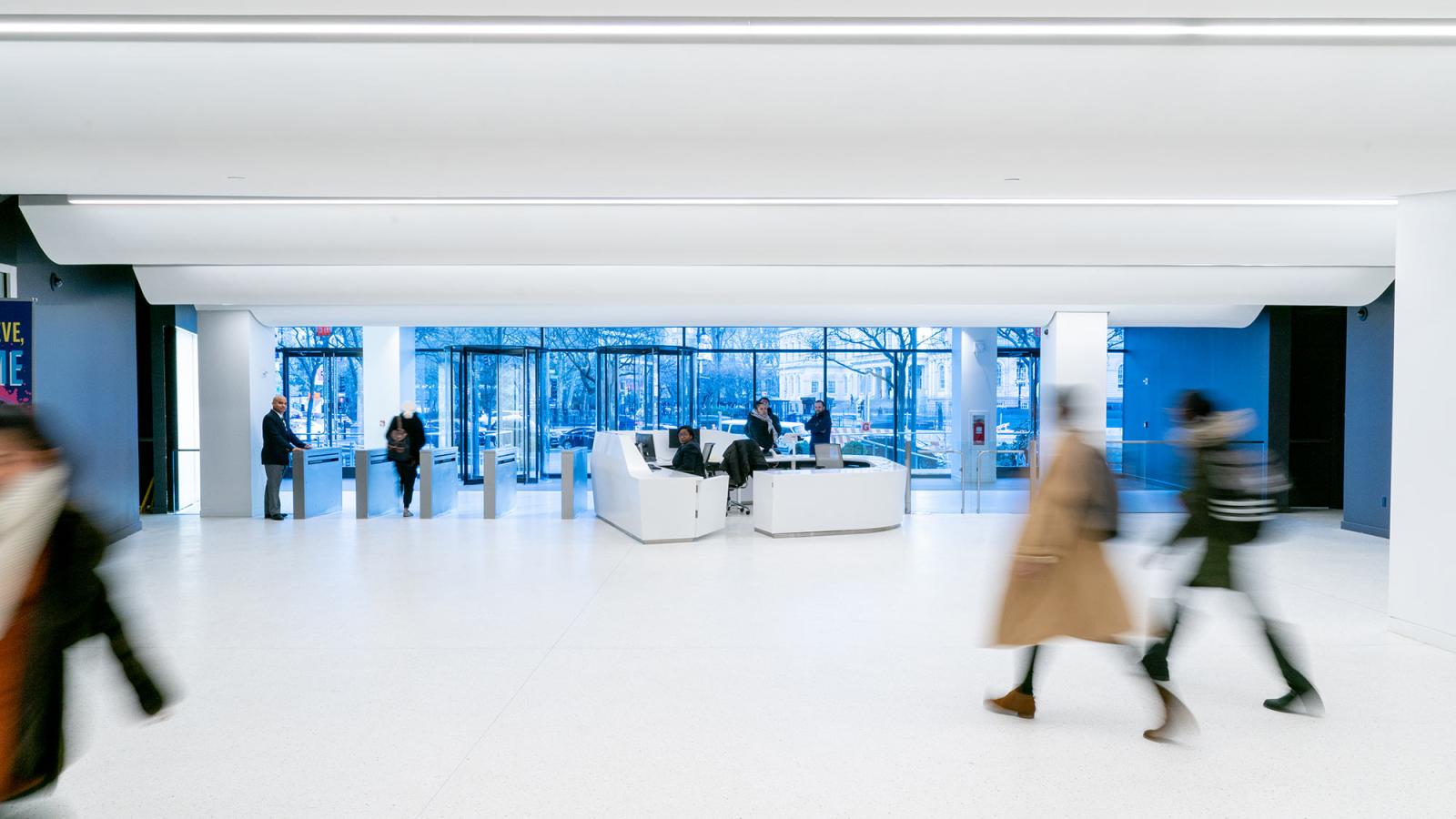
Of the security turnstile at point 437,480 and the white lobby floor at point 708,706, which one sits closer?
the white lobby floor at point 708,706

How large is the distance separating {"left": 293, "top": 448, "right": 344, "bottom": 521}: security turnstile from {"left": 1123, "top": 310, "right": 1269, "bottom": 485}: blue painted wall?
38.1 ft

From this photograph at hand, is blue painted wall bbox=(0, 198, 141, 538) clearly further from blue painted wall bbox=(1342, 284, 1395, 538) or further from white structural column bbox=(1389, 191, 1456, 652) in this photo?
blue painted wall bbox=(1342, 284, 1395, 538)

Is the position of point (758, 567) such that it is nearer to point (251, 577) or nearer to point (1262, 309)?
point (251, 577)

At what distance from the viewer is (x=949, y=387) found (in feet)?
55.6

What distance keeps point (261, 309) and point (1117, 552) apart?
1096cm

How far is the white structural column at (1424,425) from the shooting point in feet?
17.3

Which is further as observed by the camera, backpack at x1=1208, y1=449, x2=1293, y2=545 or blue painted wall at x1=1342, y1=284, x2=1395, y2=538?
blue painted wall at x1=1342, y1=284, x2=1395, y2=538

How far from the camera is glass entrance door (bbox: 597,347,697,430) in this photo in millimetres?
15422

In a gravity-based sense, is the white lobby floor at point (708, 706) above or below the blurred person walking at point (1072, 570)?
below

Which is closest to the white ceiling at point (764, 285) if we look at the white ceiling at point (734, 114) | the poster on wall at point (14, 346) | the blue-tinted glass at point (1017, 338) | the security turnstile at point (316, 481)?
the security turnstile at point (316, 481)

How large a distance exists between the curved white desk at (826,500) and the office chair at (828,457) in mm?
1573

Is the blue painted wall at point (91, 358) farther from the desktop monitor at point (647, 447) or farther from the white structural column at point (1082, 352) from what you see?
the white structural column at point (1082, 352)

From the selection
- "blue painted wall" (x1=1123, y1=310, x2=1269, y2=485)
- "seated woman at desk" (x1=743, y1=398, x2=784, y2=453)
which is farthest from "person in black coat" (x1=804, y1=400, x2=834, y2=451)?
"blue painted wall" (x1=1123, y1=310, x2=1269, y2=485)

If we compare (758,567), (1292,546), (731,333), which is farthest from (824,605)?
(731,333)
